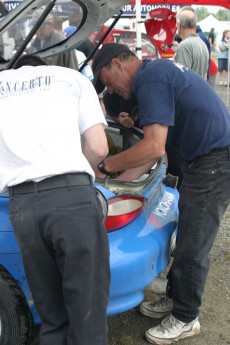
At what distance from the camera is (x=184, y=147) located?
2.75 meters

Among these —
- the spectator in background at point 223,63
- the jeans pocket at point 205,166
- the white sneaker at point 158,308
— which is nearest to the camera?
the jeans pocket at point 205,166

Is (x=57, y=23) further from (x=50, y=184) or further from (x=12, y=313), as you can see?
(x=12, y=313)

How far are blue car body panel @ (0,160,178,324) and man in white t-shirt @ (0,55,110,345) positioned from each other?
0.27 meters

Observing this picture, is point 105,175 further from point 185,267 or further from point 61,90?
point 61,90

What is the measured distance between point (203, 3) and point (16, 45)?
7648 mm

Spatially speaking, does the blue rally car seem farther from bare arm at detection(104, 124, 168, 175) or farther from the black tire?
bare arm at detection(104, 124, 168, 175)

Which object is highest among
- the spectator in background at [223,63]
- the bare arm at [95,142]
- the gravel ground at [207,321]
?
the bare arm at [95,142]

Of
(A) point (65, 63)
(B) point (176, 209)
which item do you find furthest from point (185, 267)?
(A) point (65, 63)

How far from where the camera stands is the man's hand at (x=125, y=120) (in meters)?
3.58

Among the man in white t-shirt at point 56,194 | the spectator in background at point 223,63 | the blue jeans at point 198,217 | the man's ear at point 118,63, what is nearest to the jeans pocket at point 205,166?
the blue jeans at point 198,217

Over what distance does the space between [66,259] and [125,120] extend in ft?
6.00

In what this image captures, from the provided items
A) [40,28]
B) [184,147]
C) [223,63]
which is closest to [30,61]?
[40,28]

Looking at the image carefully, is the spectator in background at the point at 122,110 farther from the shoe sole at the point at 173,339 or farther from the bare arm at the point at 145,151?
the shoe sole at the point at 173,339

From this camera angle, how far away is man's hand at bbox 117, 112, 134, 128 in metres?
3.58
